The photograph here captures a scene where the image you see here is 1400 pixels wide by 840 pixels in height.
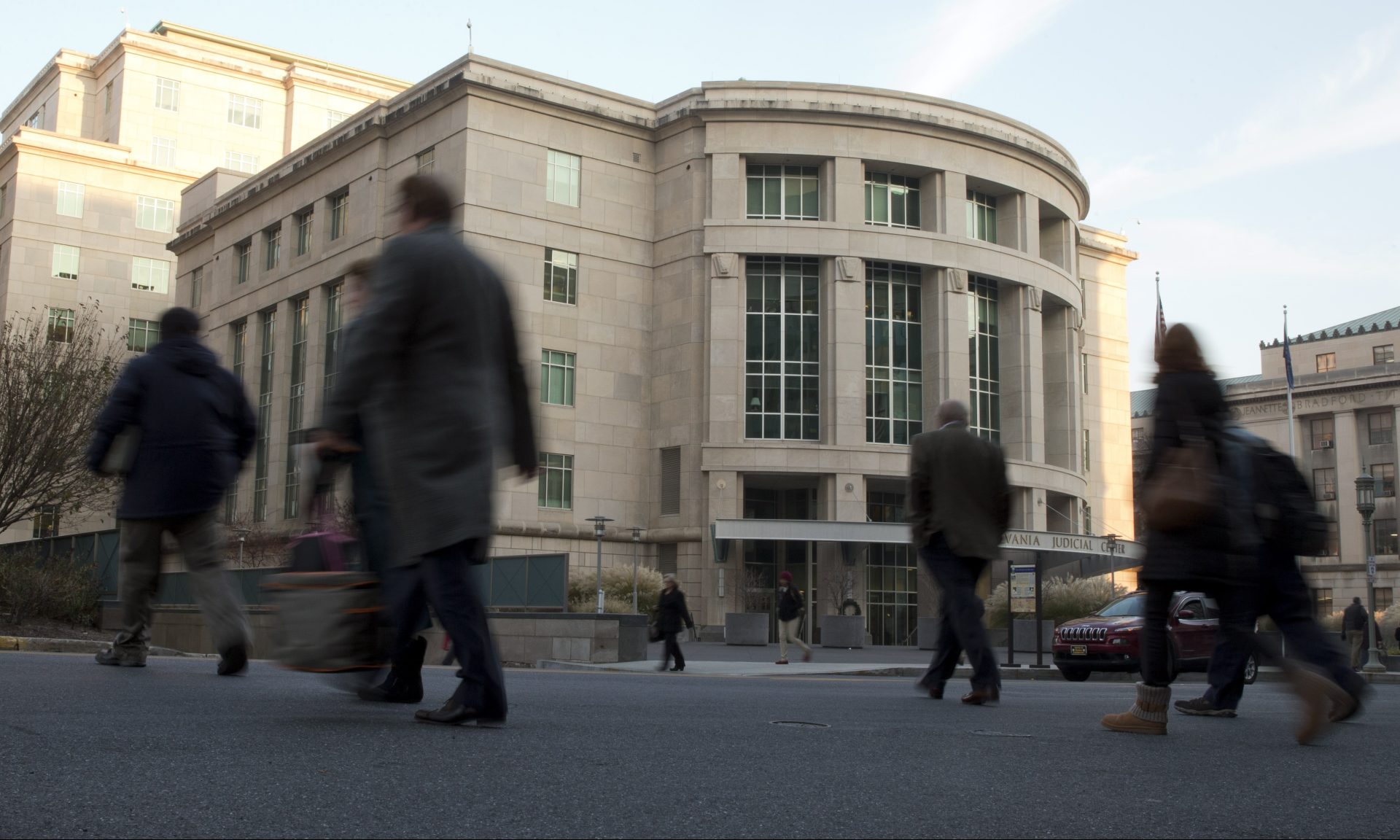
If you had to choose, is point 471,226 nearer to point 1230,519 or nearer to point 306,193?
point 306,193

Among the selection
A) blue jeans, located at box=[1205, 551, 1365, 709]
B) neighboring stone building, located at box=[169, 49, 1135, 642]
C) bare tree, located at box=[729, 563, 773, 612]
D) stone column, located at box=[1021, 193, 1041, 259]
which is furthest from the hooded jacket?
stone column, located at box=[1021, 193, 1041, 259]

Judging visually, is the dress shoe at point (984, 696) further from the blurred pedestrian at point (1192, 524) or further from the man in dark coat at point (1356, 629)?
the man in dark coat at point (1356, 629)

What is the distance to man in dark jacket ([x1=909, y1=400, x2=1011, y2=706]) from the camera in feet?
26.7

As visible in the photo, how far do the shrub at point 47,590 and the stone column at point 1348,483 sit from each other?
80.7 m

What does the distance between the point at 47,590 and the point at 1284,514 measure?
18.8 meters

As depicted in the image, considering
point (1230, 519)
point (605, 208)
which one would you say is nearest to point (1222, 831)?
point (1230, 519)

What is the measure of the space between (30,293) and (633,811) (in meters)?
73.9

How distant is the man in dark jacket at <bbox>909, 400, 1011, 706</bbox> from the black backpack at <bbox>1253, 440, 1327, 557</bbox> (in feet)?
6.02

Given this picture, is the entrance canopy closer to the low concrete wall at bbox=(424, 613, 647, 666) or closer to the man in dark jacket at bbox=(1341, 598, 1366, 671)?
the man in dark jacket at bbox=(1341, 598, 1366, 671)

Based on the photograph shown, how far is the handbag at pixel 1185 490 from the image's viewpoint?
5941 millimetres

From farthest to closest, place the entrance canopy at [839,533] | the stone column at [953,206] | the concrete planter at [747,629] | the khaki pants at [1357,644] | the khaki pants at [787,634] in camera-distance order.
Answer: the stone column at [953,206] < the entrance canopy at [839,533] < the concrete planter at [747,629] < the khaki pants at [1357,644] < the khaki pants at [787,634]

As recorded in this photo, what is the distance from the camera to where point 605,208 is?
50062mm

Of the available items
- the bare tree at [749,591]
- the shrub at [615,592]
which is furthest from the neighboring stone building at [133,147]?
the bare tree at [749,591]

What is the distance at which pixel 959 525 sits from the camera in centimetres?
827
